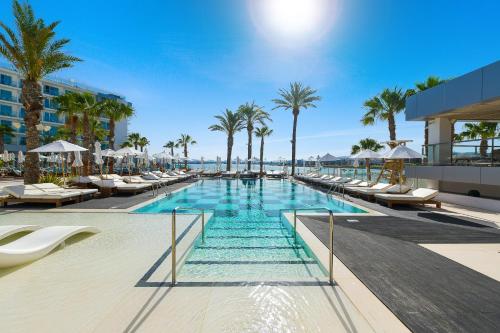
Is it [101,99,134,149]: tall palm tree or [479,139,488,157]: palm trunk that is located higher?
[101,99,134,149]: tall palm tree

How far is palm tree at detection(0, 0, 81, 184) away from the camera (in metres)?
12.3

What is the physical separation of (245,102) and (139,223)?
2922 centimetres

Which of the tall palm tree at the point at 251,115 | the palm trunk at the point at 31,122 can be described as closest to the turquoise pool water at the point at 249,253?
the palm trunk at the point at 31,122

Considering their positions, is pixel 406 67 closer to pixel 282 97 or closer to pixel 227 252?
pixel 282 97

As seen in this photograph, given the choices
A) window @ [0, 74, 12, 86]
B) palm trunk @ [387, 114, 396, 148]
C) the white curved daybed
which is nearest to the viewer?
the white curved daybed

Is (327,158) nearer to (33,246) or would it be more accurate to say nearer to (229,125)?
(229,125)

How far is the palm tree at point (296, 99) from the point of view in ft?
102

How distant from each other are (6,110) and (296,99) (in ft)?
169

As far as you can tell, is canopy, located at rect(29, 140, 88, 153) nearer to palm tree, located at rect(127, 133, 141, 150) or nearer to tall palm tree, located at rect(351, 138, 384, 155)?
tall palm tree, located at rect(351, 138, 384, 155)

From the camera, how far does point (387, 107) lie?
71.5 ft

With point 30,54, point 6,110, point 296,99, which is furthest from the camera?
point 6,110

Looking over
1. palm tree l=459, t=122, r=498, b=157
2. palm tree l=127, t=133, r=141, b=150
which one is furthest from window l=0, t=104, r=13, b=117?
palm tree l=459, t=122, r=498, b=157

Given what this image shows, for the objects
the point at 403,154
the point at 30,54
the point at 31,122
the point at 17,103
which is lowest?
the point at 403,154

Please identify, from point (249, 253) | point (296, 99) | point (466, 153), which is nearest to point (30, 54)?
point (249, 253)
